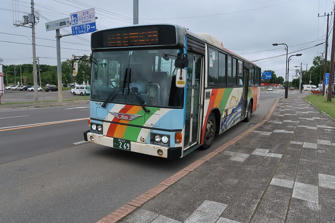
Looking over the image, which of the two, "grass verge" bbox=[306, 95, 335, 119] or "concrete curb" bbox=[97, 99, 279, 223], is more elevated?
"grass verge" bbox=[306, 95, 335, 119]

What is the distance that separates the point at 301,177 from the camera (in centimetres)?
468

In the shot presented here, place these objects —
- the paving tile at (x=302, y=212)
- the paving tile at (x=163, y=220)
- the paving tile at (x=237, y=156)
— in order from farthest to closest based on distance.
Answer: the paving tile at (x=237, y=156)
the paving tile at (x=302, y=212)
the paving tile at (x=163, y=220)

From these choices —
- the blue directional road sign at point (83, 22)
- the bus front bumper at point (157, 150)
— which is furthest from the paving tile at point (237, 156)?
the blue directional road sign at point (83, 22)

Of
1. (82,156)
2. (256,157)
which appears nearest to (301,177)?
(256,157)

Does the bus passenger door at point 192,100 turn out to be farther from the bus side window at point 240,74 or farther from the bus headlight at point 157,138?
the bus side window at point 240,74

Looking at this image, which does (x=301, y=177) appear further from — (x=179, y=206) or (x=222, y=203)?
(x=179, y=206)

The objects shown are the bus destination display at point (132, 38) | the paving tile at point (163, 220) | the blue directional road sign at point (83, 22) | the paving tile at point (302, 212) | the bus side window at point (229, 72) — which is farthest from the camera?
the blue directional road sign at point (83, 22)

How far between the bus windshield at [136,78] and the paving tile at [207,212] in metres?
1.94

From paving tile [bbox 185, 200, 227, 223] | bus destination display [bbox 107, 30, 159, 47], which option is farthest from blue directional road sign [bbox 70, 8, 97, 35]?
paving tile [bbox 185, 200, 227, 223]

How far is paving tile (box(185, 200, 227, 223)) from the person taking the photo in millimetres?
3168

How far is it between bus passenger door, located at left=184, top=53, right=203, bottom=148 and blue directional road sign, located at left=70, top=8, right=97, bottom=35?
16613mm

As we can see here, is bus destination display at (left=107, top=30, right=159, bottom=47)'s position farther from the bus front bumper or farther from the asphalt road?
the asphalt road

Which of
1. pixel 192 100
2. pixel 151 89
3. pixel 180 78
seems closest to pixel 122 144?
pixel 151 89

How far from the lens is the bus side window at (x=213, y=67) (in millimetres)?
6129
